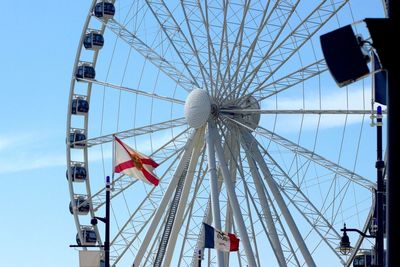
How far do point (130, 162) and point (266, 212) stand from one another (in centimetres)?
562

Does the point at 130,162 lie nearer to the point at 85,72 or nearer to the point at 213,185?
the point at 213,185

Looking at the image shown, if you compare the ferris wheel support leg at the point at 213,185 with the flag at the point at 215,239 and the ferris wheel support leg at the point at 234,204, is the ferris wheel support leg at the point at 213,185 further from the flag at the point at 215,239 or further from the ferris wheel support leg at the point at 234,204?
the flag at the point at 215,239

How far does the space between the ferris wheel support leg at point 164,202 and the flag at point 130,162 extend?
3374 millimetres

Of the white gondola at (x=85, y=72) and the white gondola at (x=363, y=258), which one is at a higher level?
the white gondola at (x=85, y=72)

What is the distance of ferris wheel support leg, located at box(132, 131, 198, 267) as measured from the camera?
119 feet

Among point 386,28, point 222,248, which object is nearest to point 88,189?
point 222,248

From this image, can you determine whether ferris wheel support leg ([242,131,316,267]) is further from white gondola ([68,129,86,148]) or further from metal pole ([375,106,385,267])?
metal pole ([375,106,385,267])

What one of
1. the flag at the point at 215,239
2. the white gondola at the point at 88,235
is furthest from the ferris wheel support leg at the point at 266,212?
the white gondola at the point at 88,235

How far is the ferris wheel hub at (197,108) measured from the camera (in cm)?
3550

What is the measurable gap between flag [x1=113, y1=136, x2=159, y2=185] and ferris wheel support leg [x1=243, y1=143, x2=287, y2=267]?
12.9 feet

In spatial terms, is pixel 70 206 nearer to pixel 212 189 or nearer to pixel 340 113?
pixel 212 189

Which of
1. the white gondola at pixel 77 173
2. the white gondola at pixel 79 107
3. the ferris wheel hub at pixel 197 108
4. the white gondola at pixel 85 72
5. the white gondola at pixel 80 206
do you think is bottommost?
the white gondola at pixel 80 206

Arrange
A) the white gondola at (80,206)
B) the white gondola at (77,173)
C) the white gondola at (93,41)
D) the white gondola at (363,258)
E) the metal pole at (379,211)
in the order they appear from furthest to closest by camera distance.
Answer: the white gondola at (93,41) → the white gondola at (77,173) → the white gondola at (80,206) → the white gondola at (363,258) → the metal pole at (379,211)
